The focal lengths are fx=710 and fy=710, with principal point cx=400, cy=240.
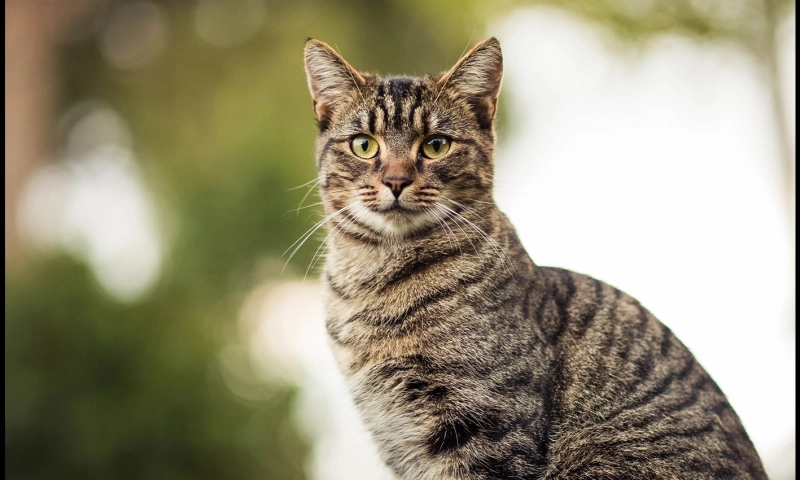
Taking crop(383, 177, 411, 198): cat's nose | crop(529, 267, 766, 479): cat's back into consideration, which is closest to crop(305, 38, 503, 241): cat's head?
crop(383, 177, 411, 198): cat's nose

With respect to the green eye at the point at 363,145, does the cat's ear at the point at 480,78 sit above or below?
above

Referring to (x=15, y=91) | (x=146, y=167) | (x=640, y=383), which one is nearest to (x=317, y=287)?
(x=640, y=383)

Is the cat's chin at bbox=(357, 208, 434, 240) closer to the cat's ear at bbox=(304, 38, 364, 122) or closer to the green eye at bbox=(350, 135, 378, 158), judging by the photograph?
the green eye at bbox=(350, 135, 378, 158)

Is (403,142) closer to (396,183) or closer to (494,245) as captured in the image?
(396,183)

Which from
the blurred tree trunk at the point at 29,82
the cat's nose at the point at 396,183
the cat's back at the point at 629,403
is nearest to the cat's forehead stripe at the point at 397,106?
the cat's nose at the point at 396,183

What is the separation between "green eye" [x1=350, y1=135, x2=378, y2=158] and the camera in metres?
1.99

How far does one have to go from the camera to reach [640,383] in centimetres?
185

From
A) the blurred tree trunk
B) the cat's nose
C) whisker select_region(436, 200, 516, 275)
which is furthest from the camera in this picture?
the blurred tree trunk

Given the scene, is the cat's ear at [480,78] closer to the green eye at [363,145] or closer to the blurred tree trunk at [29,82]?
the green eye at [363,145]

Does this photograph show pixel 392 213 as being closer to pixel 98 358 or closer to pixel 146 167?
pixel 98 358

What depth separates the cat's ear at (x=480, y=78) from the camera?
1981 mm

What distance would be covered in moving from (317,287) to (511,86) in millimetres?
2424

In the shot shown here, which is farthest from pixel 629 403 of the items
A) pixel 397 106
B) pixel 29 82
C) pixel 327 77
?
pixel 29 82

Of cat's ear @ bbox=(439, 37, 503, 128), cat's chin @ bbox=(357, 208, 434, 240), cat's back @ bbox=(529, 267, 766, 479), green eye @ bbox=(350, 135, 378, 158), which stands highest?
cat's ear @ bbox=(439, 37, 503, 128)
